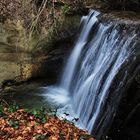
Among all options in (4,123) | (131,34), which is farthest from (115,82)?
(4,123)

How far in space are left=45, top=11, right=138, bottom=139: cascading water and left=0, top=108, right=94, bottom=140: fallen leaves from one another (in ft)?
1.87

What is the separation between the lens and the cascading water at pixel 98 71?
808 cm

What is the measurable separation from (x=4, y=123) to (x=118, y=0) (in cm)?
693

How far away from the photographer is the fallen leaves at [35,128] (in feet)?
24.9

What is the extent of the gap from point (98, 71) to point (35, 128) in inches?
116

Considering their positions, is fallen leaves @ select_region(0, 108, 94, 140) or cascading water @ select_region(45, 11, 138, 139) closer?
fallen leaves @ select_region(0, 108, 94, 140)

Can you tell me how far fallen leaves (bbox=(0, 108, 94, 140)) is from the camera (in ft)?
24.9

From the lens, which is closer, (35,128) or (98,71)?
(35,128)

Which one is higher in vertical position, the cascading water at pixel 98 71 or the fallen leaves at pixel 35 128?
the cascading water at pixel 98 71

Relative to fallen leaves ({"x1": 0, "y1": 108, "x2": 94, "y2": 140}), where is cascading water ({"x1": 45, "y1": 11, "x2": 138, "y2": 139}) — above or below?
above

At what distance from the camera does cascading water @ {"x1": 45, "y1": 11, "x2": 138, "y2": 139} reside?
8.08 m

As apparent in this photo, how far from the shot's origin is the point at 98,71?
33.3 feet

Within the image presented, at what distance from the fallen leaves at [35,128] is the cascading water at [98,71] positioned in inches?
22.4

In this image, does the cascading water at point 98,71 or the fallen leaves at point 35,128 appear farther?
the cascading water at point 98,71
